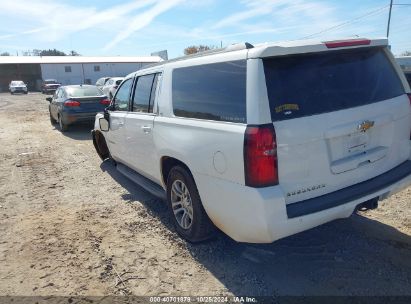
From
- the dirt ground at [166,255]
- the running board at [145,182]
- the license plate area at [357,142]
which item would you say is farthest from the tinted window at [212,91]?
the dirt ground at [166,255]

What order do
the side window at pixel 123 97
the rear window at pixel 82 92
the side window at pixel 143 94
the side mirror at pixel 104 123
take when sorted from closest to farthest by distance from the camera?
the side window at pixel 143 94
the side window at pixel 123 97
the side mirror at pixel 104 123
the rear window at pixel 82 92

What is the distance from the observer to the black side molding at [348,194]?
2.84m

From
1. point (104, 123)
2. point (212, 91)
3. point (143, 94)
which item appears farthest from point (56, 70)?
point (212, 91)

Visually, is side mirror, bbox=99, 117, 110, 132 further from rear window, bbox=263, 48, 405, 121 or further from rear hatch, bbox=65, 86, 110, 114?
rear hatch, bbox=65, 86, 110, 114

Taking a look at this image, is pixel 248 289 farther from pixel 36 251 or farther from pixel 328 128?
pixel 36 251

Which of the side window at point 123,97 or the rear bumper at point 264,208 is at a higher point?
the side window at point 123,97

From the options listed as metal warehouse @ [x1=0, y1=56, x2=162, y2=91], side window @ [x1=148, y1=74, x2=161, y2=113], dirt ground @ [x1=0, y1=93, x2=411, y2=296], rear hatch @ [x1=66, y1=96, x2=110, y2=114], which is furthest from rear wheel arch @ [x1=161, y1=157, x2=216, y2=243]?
metal warehouse @ [x1=0, y1=56, x2=162, y2=91]

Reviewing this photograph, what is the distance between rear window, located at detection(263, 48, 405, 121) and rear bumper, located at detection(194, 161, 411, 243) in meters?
0.66

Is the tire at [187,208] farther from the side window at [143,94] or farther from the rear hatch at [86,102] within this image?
the rear hatch at [86,102]

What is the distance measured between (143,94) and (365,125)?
288 cm

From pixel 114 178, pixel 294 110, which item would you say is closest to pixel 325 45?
pixel 294 110

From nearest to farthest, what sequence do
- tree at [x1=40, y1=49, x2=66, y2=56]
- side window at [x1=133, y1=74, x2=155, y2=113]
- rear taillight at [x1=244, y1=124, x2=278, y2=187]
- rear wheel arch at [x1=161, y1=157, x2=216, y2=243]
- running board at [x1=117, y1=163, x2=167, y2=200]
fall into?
rear taillight at [x1=244, y1=124, x2=278, y2=187], rear wheel arch at [x1=161, y1=157, x2=216, y2=243], running board at [x1=117, y1=163, x2=167, y2=200], side window at [x1=133, y1=74, x2=155, y2=113], tree at [x1=40, y1=49, x2=66, y2=56]

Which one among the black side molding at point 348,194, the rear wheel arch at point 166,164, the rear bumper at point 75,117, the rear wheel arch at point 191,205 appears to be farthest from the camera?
the rear bumper at point 75,117

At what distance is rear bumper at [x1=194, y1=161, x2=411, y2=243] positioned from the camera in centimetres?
274
